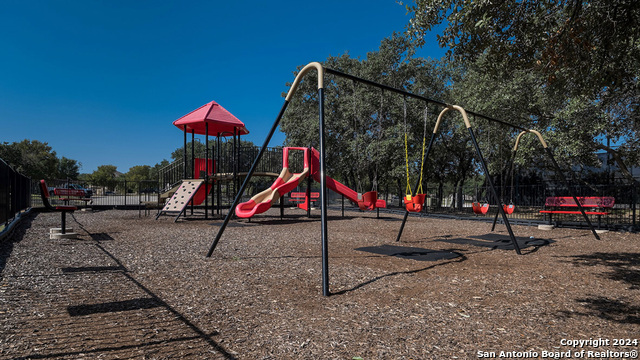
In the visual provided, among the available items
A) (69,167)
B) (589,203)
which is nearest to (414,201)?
(589,203)

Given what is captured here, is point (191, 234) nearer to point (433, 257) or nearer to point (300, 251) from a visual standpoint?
point (300, 251)

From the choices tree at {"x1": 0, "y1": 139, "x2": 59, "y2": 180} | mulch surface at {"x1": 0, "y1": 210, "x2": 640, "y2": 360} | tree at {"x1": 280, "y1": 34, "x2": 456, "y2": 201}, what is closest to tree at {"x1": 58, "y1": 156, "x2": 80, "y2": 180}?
tree at {"x1": 0, "y1": 139, "x2": 59, "y2": 180}

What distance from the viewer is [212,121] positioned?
15328 millimetres

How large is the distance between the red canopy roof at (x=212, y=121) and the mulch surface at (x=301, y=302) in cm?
851

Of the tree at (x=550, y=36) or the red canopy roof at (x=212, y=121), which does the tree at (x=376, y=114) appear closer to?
the red canopy roof at (x=212, y=121)

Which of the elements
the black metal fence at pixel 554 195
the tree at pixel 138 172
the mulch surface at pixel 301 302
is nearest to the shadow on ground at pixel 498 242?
the mulch surface at pixel 301 302

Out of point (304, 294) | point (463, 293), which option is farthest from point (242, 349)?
point (463, 293)

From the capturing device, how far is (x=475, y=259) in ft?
23.6

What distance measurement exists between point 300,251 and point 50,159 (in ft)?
203

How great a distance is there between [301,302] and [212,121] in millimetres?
12420

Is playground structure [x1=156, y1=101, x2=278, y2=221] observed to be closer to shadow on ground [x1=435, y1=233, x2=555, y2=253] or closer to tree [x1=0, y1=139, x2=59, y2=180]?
shadow on ground [x1=435, y1=233, x2=555, y2=253]

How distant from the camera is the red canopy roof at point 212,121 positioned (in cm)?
1553

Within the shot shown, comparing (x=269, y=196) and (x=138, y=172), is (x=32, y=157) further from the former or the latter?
(x=269, y=196)

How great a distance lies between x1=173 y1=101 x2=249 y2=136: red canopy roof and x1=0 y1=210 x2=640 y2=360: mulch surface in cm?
851
